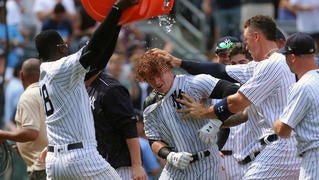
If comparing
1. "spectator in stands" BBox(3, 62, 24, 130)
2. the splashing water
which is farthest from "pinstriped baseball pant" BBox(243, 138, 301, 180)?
"spectator in stands" BBox(3, 62, 24, 130)

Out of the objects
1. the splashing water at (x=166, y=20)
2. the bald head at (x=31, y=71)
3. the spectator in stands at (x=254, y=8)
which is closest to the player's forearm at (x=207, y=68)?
the splashing water at (x=166, y=20)

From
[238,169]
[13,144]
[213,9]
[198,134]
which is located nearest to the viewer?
[198,134]

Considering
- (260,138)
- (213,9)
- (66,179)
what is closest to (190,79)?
(260,138)

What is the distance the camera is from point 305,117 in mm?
7895

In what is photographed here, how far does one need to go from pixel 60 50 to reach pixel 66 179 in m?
1.16

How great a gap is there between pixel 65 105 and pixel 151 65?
3.08 feet

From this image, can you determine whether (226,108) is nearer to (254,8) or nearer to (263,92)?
(263,92)

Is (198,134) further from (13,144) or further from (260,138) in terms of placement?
(13,144)

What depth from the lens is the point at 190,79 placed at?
8.40 metres

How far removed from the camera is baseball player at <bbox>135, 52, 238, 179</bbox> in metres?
8.31

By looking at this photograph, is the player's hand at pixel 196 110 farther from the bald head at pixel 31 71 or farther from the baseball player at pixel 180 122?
the bald head at pixel 31 71

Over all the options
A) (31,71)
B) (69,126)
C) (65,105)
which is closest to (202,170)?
(69,126)

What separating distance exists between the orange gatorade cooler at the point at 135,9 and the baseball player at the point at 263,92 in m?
0.92

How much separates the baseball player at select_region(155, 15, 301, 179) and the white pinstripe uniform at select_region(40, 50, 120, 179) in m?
0.94
